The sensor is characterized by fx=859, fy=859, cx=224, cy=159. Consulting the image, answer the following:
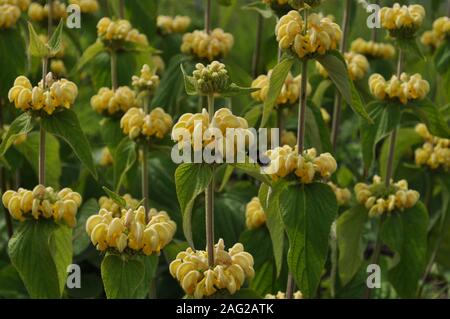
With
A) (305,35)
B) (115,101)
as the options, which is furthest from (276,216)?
(115,101)

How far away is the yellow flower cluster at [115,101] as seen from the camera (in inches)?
87.2

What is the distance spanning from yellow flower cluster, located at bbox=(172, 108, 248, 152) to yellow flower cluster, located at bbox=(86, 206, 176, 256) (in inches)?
8.3

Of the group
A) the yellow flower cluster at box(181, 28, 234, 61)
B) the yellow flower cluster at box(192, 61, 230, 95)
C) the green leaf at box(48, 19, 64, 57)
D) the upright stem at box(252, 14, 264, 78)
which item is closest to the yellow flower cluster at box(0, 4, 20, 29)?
the yellow flower cluster at box(181, 28, 234, 61)

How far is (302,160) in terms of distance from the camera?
1.77 metres

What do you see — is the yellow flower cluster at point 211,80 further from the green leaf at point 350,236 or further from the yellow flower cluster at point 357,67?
the yellow flower cluster at point 357,67

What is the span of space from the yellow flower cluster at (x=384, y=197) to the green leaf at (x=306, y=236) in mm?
400

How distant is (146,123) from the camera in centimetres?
202

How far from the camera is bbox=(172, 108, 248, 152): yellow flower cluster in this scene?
4.86 feet

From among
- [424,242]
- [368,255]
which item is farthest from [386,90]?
[368,255]

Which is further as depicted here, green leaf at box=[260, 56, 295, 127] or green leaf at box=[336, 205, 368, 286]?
green leaf at box=[336, 205, 368, 286]

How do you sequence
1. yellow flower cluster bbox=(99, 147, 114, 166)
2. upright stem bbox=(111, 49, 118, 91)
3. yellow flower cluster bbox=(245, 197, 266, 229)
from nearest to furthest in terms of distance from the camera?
yellow flower cluster bbox=(245, 197, 266, 229) → upright stem bbox=(111, 49, 118, 91) → yellow flower cluster bbox=(99, 147, 114, 166)

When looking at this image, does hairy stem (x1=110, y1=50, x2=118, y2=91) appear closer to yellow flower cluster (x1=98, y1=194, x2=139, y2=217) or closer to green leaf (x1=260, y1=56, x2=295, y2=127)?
yellow flower cluster (x1=98, y1=194, x2=139, y2=217)
